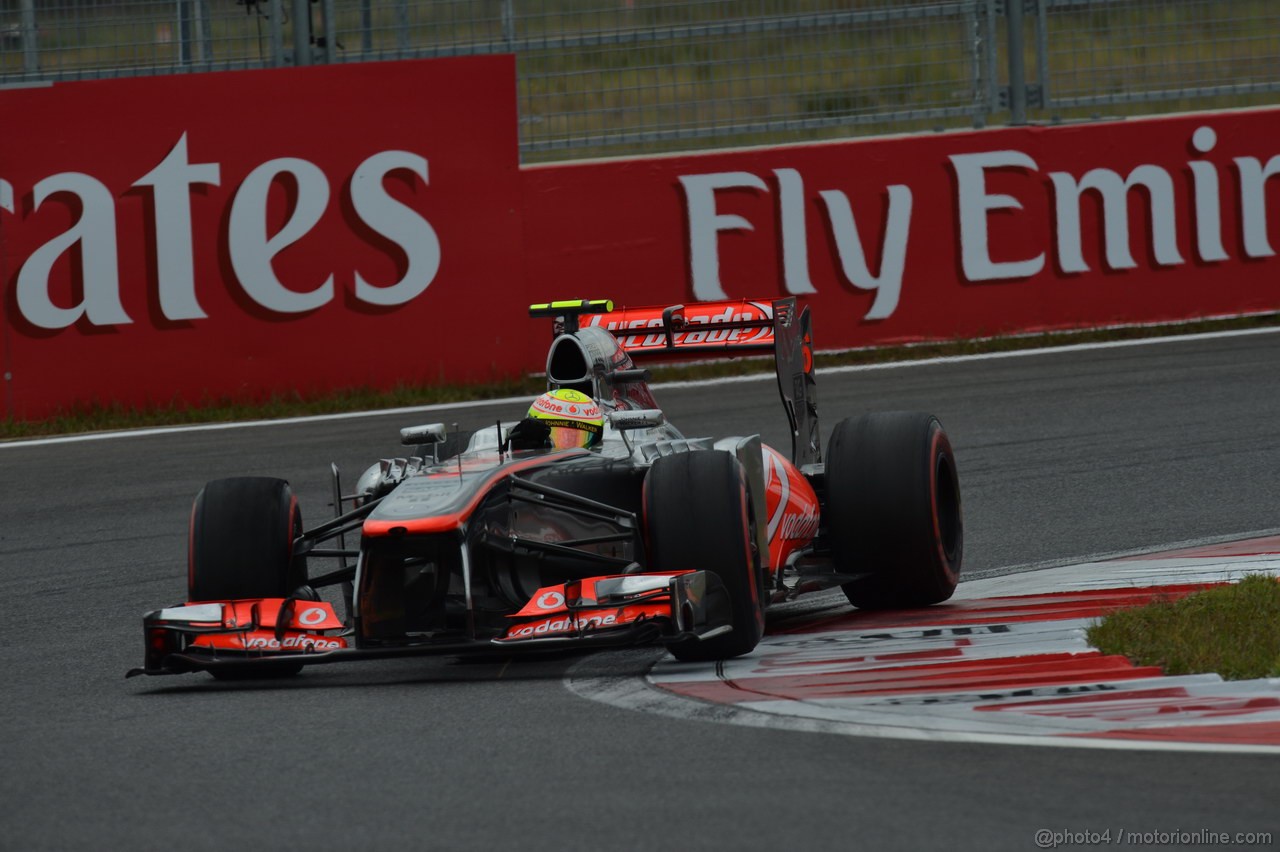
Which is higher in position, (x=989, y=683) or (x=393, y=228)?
(x=393, y=228)

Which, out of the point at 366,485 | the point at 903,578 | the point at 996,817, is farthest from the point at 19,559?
the point at 996,817

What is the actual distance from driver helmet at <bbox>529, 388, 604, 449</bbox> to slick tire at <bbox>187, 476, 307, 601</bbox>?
1022 mm

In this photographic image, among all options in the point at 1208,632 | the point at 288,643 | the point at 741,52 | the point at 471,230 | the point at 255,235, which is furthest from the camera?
the point at 741,52

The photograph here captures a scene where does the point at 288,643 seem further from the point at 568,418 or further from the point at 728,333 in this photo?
the point at 728,333

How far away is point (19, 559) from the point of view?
9742mm

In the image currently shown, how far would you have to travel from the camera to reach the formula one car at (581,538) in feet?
21.1

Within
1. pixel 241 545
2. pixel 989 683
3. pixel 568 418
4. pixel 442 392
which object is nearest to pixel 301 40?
pixel 442 392

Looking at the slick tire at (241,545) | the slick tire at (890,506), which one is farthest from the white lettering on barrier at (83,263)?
the slick tire at (890,506)

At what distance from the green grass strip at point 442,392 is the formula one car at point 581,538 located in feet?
20.7

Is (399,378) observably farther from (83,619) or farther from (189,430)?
(83,619)

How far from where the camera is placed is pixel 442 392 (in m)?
14.3

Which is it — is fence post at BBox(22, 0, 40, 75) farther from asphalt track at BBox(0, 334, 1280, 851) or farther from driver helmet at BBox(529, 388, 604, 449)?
driver helmet at BBox(529, 388, 604, 449)

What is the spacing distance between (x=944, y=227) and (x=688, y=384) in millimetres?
2386

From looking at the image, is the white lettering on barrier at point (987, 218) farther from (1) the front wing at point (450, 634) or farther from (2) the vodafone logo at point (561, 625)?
(2) the vodafone logo at point (561, 625)
